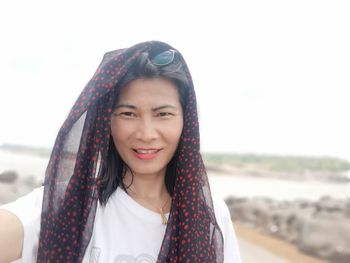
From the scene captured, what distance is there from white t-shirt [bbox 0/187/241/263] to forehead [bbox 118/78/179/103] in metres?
0.31

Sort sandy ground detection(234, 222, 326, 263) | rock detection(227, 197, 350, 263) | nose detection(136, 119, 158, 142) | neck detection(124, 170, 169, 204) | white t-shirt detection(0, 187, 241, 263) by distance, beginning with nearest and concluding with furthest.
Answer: white t-shirt detection(0, 187, 241, 263), nose detection(136, 119, 158, 142), neck detection(124, 170, 169, 204), sandy ground detection(234, 222, 326, 263), rock detection(227, 197, 350, 263)

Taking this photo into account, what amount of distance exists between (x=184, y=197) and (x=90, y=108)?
412 mm

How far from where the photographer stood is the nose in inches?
49.5

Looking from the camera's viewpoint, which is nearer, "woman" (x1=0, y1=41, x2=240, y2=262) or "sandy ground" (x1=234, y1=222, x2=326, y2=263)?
"woman" (x1=0, y1=41, x2=240, y2=262)

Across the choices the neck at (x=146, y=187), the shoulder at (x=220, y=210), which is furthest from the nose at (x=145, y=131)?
the shoulder at (x=220, y=210)

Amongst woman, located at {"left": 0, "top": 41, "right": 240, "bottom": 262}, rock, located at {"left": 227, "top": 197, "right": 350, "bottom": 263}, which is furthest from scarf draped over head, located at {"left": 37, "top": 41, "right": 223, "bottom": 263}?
rock, located at {"left": 227, "top": 197, "right": 350, "bottom": 263}

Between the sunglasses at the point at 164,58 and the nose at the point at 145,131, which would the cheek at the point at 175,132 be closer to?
the nose at the point at 145,131

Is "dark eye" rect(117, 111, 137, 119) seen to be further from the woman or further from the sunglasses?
the sunglasses

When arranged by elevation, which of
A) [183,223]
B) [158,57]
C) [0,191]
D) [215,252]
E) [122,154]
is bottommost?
[0,191]

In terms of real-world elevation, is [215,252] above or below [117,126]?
below

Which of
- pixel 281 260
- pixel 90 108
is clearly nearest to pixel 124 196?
pixel 90 108

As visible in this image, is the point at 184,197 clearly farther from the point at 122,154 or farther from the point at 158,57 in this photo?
the point at 158,57

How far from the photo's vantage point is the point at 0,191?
9234mm

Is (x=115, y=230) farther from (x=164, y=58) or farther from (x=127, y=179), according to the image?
(x=164, y=58)
